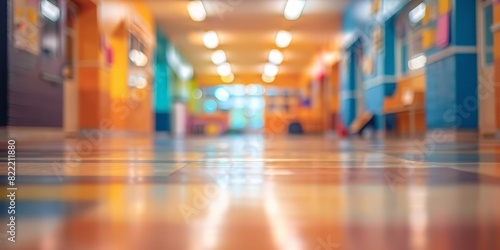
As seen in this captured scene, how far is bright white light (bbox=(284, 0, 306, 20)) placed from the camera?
1194 centimetres

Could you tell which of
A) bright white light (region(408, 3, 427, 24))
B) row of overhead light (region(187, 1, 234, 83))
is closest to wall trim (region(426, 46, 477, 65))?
bright white light (region(408, 3, 427, 24))

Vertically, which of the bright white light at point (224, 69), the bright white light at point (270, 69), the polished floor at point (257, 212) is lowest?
the polished floor at point (257, 212)

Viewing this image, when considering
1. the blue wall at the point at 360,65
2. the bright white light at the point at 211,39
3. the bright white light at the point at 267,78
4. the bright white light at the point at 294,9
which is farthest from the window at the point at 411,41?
the bright white light at the point at 267,78

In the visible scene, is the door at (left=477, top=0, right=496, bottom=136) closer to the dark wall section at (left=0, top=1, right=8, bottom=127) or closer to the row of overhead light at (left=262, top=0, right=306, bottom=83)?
the row of overhead light at (left=262, top=0, right=306, bottom=83)

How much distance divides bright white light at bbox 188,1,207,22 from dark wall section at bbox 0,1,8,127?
275 inches

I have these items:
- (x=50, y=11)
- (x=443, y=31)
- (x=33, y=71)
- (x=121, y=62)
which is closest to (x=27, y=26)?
(x=33, y=71)

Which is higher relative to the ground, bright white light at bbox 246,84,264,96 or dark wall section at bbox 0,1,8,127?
bright white light at bbox 246,84,264,96

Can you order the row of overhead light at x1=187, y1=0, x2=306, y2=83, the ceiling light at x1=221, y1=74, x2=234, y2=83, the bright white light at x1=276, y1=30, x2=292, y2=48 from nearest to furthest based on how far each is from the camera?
the row of overhead light at x1=187, y1=0, x2=306, y2=83 < the bright white light at x1=276, y1=30, x2=292, y2=48 < the ceiling light at x1=221, y1=74, x2=234, y2=83

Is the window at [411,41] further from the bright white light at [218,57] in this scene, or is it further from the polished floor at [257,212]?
the bright white light at [218,57]

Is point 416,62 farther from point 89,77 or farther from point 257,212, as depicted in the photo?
point 257,212

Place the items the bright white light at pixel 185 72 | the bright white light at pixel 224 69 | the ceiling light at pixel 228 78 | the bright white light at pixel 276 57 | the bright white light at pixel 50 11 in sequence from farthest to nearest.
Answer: the ceiling light at pixel 228 78, the bright white light at pixel 224 69, the bright white light at pixel 185 72, the bright white light at pixel 276 57, the bright white light at pixel 50 11

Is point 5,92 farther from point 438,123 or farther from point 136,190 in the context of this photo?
point 438,123

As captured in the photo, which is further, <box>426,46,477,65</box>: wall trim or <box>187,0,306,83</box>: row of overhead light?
<box>187,0,306,83</box>: row of overhead light

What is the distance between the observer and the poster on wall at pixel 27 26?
18.4 feet
